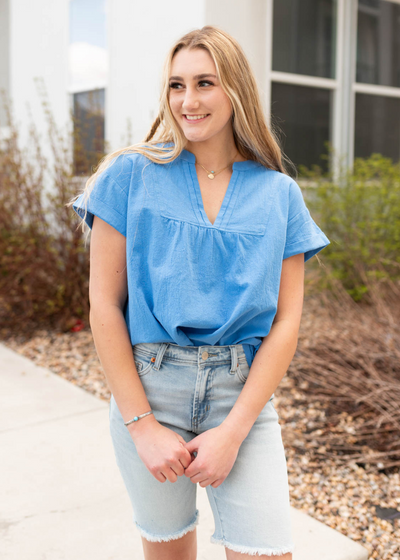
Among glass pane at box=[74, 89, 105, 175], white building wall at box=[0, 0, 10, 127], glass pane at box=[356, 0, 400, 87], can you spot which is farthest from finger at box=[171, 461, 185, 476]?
white building wall at box=[0, 0, 10, 127]

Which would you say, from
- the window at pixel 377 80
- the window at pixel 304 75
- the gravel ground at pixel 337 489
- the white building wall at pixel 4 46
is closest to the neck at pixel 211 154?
the gravel ground at pixel 337 489

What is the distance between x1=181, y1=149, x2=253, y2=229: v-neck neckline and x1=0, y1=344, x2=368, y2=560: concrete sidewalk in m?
1.39

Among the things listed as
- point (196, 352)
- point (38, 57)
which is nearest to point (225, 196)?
point (196, 352)

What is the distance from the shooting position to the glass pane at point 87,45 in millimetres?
6328

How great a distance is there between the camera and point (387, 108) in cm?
682

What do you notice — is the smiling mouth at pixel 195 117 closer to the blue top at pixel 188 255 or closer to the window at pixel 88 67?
the blue top at pixel 188 255

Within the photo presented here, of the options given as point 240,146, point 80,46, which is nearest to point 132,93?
point 80,46

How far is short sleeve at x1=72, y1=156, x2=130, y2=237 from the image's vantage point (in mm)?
1414

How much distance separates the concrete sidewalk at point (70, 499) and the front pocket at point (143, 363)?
1.08m

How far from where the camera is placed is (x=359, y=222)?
550cm

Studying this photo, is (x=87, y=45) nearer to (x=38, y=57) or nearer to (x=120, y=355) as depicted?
(x=38, y=57)

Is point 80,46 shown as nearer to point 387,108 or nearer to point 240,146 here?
point 387,108

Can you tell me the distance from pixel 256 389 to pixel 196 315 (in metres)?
0.24

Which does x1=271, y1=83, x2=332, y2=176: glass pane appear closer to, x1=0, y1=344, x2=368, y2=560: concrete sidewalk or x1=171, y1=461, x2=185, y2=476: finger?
x1=0, y1=344, x2=368, y2=560: concrete sidewalk
